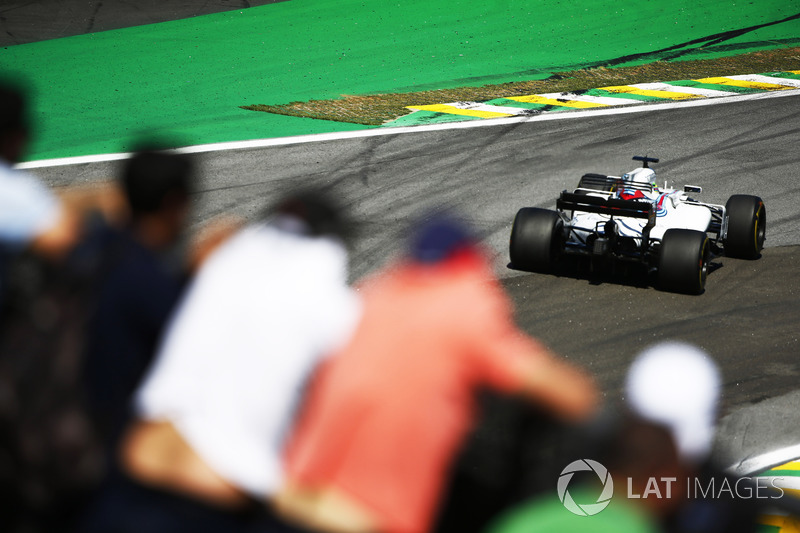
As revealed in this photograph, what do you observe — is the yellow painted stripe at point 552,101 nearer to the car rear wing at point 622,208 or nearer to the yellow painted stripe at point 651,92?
the yellow painted stripe at point 651,92

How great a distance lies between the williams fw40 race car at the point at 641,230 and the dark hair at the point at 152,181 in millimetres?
7256

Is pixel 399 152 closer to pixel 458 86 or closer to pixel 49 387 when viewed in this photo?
pixel 458 86

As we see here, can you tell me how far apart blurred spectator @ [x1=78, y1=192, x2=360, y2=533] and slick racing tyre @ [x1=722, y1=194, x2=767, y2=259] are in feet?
29.8

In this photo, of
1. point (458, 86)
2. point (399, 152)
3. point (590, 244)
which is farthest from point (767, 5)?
point (590, 244)

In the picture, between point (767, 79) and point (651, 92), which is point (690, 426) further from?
point (767, 79)

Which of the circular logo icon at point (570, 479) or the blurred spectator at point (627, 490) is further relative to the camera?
the circular logo icon at point (570, 479)

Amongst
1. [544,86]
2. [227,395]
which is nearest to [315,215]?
[227,395]

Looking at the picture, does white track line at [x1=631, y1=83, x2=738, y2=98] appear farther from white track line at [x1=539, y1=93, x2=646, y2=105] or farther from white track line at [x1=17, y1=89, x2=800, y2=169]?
white track line at [x1=539, y1=93, x2=646, y2=105]

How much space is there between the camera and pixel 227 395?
2342 mm

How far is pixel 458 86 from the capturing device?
18312 millimetres

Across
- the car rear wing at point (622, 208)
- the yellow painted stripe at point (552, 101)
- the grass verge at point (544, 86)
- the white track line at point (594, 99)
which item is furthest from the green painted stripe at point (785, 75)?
the car rear wing at point (622, 208)

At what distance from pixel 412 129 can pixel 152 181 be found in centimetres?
1337

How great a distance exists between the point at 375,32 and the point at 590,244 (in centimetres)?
1312

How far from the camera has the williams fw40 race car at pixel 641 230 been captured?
9.38 m
